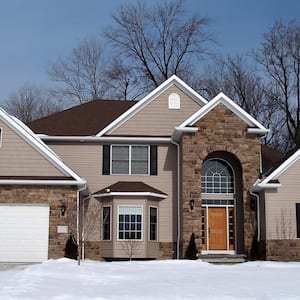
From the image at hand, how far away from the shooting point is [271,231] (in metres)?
20.5

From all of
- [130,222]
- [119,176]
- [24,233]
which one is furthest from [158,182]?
[24,233]

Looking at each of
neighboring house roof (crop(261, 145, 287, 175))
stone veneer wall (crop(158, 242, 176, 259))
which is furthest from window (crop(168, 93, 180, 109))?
stone veneer wall (crop(158, 242, 176, 259))

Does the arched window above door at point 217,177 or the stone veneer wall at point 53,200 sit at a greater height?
the arched window above door at point 217,177

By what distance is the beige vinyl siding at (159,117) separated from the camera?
23.8 meters

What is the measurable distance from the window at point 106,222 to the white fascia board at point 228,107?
464cm

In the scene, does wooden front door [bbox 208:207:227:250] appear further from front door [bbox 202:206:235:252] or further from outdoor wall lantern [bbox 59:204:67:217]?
outdoor wall lantern [bbox 59:204:67:217]

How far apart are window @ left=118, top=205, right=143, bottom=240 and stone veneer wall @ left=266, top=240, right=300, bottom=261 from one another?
199 inches

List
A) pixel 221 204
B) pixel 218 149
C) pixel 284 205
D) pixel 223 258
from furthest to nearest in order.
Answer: pixel 221 204 → pixel 218 149 → pixel 223 258 → pixel 284 205

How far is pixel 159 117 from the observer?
2395 cm

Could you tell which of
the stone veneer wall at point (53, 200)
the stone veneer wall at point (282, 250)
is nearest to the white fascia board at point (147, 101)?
the stone veneer wall at point (53, 200)

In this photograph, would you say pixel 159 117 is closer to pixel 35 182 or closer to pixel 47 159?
pixel 47 159

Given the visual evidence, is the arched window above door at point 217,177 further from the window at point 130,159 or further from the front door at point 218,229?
the window at point 130,159

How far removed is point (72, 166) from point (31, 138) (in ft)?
10.9

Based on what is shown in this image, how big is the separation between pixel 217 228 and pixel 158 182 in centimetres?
310
